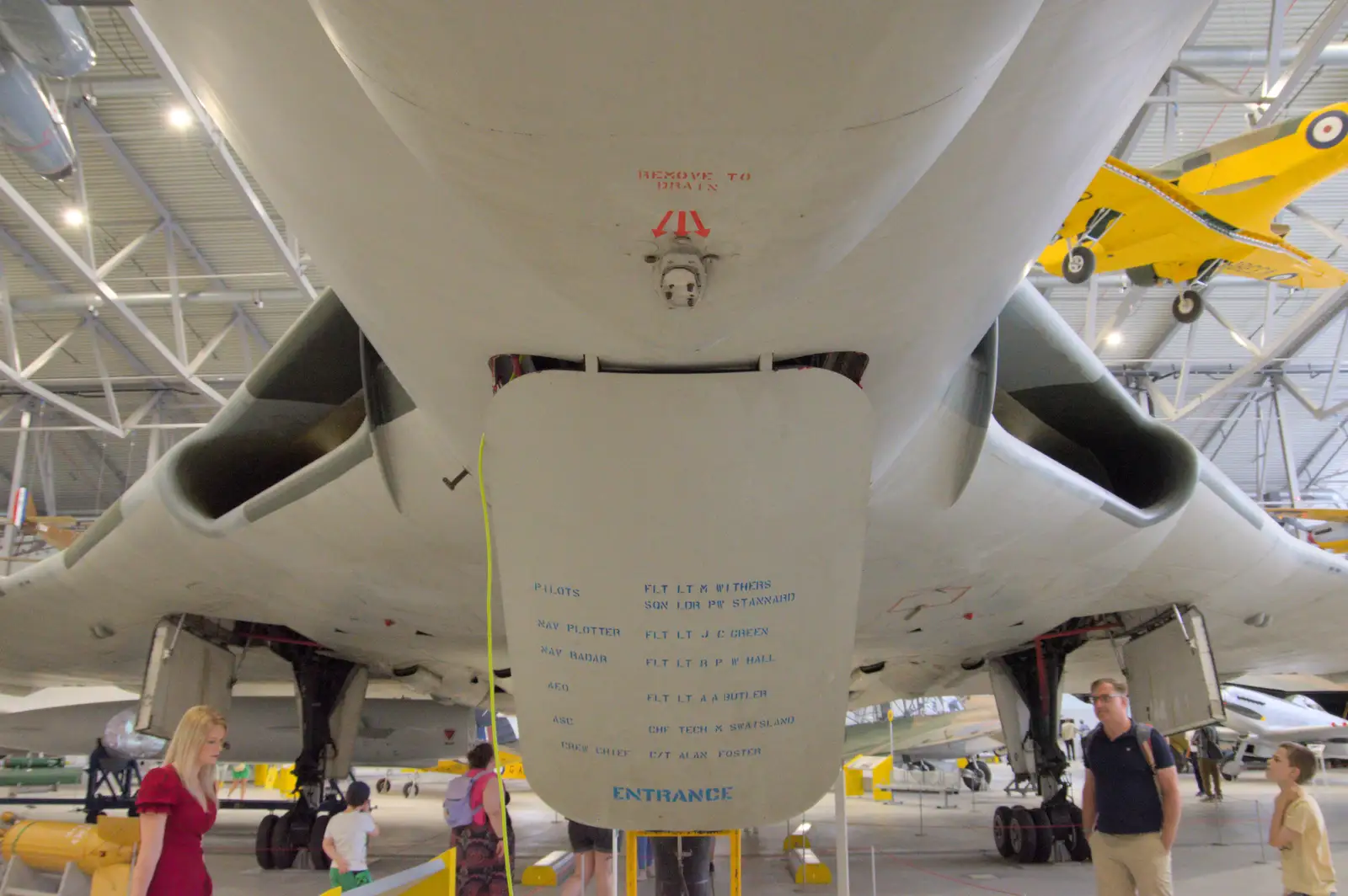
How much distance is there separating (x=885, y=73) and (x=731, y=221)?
35 cm

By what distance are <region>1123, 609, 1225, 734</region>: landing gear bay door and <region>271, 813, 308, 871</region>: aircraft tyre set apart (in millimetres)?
6758

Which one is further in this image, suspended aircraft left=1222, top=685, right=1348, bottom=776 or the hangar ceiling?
suspended aircraft left=1222, top=685, right=1348, bottom=776

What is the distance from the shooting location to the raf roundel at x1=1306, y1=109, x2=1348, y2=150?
12.2 meters

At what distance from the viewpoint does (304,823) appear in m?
7.71

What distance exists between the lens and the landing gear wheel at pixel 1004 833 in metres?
7.96

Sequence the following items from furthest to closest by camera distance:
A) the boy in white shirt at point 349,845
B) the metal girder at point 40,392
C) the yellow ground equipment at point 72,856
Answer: the metal girder at point 40,392 < the boy in white shirt at point 349,845 < the yellow ground equipment at point 72,856

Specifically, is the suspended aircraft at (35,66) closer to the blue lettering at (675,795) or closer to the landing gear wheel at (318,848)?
the landing gear wheel at (318,848)

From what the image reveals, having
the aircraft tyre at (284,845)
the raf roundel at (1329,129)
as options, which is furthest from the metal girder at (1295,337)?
the aircraft tyre at (284,845)

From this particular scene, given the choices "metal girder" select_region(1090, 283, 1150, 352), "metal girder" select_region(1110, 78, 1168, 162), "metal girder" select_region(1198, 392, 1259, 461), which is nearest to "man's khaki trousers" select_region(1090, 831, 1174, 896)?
"metal girder" select_region(1110, 78, 1168, 162)

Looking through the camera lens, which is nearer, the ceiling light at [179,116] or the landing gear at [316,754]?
the landing gear at [316,754]

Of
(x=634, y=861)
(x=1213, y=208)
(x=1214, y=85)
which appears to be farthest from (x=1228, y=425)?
(x=634, y=861)

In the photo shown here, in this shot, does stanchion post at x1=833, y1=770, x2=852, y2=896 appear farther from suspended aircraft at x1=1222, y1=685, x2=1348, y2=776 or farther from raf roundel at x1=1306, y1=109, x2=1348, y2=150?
suspended aircraft at x1=1222, y1=685, x2=1348, y2=776

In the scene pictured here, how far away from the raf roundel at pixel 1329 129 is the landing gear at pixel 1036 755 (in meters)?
9.76

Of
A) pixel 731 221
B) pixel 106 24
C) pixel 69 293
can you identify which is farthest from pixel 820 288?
pixel 69 293
